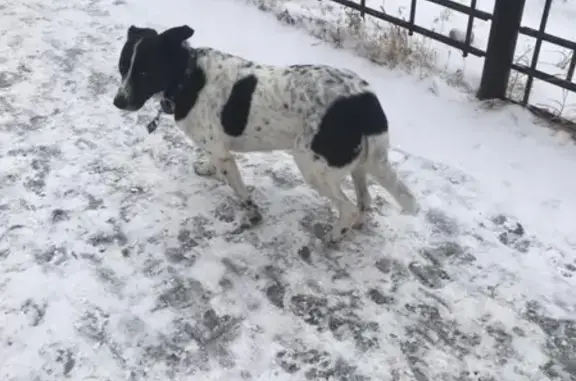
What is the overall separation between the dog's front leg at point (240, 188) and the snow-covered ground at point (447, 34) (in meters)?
1.97

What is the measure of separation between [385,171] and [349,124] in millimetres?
372

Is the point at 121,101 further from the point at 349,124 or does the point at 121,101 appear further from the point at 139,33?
the point at 349,124

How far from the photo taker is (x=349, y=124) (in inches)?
141

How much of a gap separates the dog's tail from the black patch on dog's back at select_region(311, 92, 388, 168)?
63 mm

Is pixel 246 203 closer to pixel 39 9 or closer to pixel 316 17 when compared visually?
pixel 316 17

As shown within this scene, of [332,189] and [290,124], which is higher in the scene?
[290,124]

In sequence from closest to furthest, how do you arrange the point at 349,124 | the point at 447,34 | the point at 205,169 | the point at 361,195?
the point at 349,124, the point at 361,195, the point at 205,169, the point at 447,34

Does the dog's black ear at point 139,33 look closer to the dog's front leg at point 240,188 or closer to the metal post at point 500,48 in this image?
the dog's front leg at point 240,188

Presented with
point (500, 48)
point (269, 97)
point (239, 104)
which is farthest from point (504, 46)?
point (239, 104)

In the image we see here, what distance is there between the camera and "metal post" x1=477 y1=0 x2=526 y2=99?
15.7 ft

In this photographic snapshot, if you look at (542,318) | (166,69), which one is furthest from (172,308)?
(542,318)

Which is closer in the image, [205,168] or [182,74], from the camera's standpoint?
[182,74]

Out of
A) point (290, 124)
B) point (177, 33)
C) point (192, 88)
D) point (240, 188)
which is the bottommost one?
point (240, 188)

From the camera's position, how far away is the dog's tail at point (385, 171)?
12.0 feet
